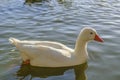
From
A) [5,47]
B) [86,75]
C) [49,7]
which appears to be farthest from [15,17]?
[86,75]

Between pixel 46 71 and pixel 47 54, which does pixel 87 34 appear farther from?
pixel 46 71

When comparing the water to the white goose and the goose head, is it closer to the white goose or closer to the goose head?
the white goose

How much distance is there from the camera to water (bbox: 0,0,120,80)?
332 inches

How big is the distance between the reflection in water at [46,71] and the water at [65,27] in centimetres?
16

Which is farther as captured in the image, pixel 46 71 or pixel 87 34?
pixel 87 34

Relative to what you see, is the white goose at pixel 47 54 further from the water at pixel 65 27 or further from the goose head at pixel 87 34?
the water at pixel 65 27

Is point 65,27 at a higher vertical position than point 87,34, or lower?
lower

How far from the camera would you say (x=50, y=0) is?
16.1m

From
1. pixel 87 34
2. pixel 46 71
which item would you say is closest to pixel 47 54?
pixel 46 71

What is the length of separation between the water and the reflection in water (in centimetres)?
16

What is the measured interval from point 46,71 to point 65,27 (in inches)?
146

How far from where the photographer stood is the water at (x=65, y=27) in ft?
27.6

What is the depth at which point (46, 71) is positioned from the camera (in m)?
8.32

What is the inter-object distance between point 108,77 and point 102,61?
943 mm
